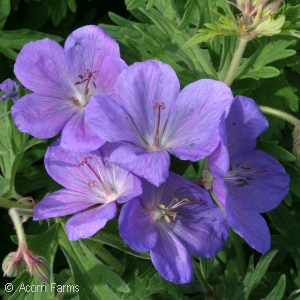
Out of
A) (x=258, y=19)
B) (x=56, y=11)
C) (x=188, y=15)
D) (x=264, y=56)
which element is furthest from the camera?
(x=56, y=11)

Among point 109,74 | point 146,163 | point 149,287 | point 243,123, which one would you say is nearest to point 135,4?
point 109,74

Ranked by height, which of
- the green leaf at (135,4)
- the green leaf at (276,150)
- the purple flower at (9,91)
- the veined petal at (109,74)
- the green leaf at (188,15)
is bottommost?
the green leaf at (276,150)

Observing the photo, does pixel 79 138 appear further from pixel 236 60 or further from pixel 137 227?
pixel 236 60

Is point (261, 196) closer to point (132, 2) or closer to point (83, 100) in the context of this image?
point (83, 100)

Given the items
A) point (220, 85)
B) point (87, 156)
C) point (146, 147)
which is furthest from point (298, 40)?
point (87, 156)

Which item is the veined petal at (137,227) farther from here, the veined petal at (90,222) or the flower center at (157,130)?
the flower center at (157,130)

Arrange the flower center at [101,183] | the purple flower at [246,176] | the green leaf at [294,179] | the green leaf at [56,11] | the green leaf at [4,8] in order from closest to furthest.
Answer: the purple flower at [246,176], the flower center at [101,183], the green leaf at [294,179], the green leaf at [4,8], the green leaf at [56,11]

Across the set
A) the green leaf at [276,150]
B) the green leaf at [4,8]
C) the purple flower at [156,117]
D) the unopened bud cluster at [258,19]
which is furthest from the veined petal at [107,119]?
the green leaf at [4,8]

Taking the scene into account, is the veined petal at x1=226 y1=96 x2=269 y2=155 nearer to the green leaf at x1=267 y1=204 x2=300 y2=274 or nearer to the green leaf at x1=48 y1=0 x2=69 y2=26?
the green leaf at x1=267 y1=204 x2=300 y2=274
